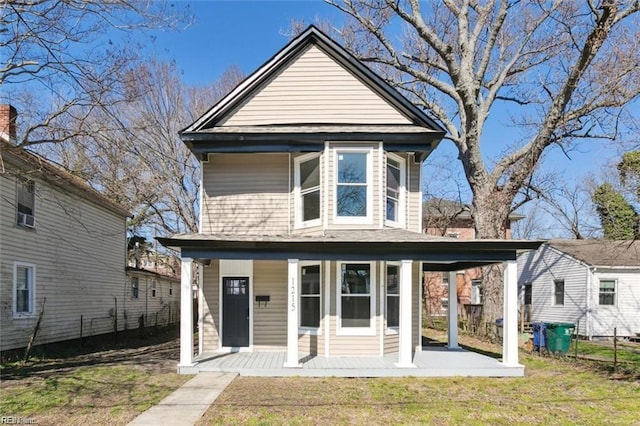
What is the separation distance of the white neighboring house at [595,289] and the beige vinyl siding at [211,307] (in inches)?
645

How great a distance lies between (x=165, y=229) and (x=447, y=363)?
21.6 m

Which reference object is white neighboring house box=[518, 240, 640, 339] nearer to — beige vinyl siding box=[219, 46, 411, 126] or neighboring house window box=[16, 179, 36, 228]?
beige vinyl siding box=[219, 46, 411, 126]

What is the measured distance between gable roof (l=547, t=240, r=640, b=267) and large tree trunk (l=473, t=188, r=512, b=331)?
616 cm

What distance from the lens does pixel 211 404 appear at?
7570 mm

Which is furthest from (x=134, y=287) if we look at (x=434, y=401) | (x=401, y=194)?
(x=434, y=401)

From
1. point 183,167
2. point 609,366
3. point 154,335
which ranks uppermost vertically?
point 183,167

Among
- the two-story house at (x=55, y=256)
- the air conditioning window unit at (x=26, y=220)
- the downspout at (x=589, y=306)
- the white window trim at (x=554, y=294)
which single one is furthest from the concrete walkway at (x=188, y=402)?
the white window trim at (x=554, y=294)

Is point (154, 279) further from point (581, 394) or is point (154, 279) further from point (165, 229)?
point (581, 394)

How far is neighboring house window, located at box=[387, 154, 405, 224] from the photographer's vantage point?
12250 millimetres

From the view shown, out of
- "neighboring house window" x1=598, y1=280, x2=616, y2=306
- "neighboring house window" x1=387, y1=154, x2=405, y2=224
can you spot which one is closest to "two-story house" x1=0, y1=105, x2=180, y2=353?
"neighboring house window" x1=387, y1=154, x2=405, y2=224

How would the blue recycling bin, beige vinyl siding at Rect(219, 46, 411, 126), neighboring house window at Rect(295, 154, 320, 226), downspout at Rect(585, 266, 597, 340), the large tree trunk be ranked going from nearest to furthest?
neighboring house window at Rect(295, 154, 320, 226) < beige vinyl siding at Rect(219, 46, 411, 126) < the blue recycling bin < the large tree trunk < downspout at Rect(585, 266, 597, 340)

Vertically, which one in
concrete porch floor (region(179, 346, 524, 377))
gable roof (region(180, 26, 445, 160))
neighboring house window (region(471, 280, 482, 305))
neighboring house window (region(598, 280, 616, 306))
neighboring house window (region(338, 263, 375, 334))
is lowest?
neighboring house window (region(471, 280, 482, 305))

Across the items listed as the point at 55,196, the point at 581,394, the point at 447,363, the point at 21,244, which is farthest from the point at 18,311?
the point at 581,394

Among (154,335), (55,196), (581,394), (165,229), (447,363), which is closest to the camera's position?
(581,394)
